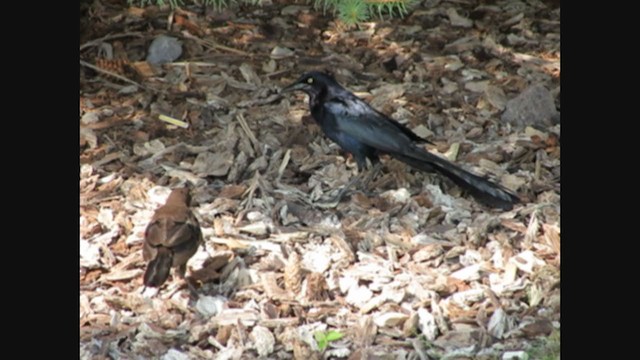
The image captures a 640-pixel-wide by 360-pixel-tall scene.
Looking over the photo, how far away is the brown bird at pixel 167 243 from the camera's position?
5.60 meters

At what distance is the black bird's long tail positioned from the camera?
6863 mm

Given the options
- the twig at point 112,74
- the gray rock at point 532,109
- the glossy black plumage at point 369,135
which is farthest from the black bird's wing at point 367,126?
the twig at point 112,74

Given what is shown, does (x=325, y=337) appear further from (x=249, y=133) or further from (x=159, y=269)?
(x=249, y=133)

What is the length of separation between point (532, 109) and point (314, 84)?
1733mm

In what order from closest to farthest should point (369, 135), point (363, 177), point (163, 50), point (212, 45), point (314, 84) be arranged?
point (369, 135)
point (363, 177)
point (314, 84)
point (163, 50)
point (212, 45)

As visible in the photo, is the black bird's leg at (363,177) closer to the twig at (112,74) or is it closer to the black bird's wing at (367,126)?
the black bird's wing at (367,126)

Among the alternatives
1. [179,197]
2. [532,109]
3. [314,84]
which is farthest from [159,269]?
[532,109]

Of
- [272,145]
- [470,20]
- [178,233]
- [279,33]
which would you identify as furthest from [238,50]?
[178,233]

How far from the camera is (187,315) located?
580 centimetres

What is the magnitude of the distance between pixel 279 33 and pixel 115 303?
11.7ft

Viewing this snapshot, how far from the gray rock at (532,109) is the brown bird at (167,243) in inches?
121

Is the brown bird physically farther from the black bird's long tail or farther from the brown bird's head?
the black bird's long tail

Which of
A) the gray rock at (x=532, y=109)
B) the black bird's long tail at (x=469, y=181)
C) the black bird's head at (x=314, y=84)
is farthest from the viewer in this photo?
the gray rock at (x=532, y=109)

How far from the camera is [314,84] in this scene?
24.3ft
